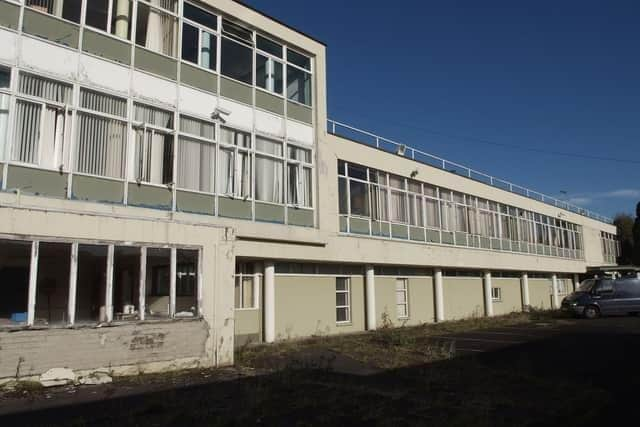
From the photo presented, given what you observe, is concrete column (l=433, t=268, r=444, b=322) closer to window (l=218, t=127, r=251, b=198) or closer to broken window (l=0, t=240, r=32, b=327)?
window (l=218, t=127, r=251, b=198)

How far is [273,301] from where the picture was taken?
16703 millimetres

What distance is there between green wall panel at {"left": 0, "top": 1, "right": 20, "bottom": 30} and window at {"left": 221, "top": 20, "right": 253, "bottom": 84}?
5365mm

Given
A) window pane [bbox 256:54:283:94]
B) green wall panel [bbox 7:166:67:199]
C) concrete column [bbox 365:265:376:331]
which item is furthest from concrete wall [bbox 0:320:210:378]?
concrete column [bbox 365:265:376:331]

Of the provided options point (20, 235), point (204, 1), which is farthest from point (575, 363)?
point (204, 1)

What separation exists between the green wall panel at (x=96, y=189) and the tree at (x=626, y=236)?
58.3 meters

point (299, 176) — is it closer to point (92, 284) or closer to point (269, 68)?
point (269, 68)

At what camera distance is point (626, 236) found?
2366 inches

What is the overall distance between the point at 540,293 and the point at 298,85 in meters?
24.5

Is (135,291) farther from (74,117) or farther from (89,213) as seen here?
(74,117)

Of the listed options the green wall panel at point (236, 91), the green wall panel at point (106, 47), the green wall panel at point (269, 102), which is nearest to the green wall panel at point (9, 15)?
the green wall panel at point (106, 47)

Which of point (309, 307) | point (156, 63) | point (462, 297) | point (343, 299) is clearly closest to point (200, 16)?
point (156, 63)

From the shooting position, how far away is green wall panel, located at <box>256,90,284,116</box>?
51.6 feet

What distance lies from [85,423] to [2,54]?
7.68 meters

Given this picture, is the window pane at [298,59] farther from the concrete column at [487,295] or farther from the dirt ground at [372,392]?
the concrete column at [487,295]
